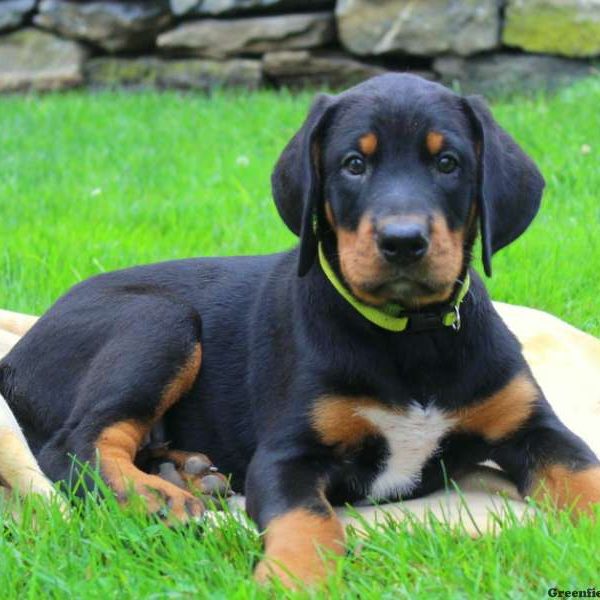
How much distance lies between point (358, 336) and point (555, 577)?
1029mm

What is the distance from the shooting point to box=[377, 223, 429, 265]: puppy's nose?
10.3ft

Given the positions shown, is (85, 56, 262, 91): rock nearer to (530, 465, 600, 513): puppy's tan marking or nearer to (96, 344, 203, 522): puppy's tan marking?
(96, 344, 203, 522): puppy's tan marking

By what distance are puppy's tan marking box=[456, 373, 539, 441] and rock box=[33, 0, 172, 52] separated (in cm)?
799

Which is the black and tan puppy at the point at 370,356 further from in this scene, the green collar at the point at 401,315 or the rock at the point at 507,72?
the rock at the point at 507,72

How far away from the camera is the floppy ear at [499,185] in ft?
11.4

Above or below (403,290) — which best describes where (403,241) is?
above

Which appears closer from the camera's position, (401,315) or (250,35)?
(401,315)

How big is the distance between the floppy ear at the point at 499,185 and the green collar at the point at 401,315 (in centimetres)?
16

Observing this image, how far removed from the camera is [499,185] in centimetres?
349

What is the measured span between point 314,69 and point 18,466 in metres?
7.33

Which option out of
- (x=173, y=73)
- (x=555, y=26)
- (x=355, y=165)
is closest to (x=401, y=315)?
(x=355, y=165)

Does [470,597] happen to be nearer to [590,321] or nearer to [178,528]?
[178,528]

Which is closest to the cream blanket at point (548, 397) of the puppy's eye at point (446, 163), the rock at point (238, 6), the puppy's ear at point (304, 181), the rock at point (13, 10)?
the puppy's ear at point (304, 181)

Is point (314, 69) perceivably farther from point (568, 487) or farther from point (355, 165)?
point (568, 487)
